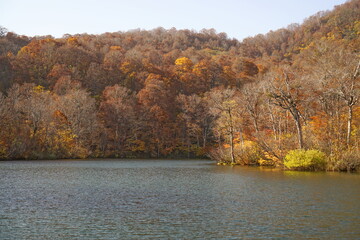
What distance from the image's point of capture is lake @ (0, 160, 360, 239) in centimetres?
1364

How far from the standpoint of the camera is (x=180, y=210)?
1783 cm

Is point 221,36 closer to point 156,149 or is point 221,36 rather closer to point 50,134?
point 156,149

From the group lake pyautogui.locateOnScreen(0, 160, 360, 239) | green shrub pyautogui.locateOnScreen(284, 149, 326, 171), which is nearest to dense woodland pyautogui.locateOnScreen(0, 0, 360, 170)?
green shrub pyautogui.locateOnScreen(284, 149, 326, 171)

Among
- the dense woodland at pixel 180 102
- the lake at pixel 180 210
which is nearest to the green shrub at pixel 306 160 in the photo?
the dense woodland at pixel 180 102

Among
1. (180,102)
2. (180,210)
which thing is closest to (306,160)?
(180,210)

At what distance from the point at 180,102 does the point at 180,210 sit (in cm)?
7127

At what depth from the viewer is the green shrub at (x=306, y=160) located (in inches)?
1486

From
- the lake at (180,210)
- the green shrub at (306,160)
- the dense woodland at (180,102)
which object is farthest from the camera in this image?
the dense woodland at (180,102)

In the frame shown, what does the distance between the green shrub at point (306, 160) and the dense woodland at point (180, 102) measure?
1.13 feet

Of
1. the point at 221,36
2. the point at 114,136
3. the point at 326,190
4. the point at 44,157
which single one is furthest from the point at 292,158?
the point at 221,36

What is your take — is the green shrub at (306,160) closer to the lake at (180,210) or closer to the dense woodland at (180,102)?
the dense woodland at (180,102)

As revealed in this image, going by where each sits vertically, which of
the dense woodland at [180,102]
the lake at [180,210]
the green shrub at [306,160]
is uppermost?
the dense woodland at [180,102]

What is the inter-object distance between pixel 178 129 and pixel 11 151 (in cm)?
3577

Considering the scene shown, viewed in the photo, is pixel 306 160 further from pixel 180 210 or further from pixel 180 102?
pixel 180 102
